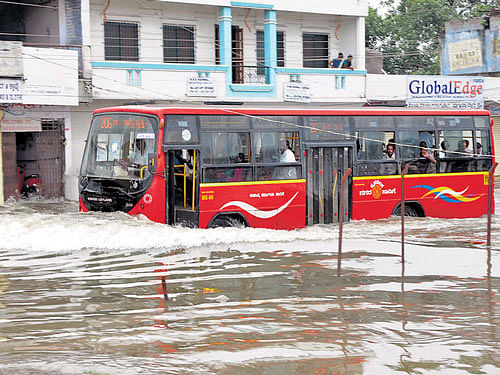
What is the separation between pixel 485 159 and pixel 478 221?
1795 mm

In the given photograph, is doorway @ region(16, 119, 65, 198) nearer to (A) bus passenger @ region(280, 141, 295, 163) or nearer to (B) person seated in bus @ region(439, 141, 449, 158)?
(A) bus passenger @ region(280, 141, 295, 163)

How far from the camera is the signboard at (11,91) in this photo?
20.3 m

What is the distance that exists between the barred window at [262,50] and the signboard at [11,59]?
897 cm

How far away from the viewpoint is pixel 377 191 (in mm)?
16812

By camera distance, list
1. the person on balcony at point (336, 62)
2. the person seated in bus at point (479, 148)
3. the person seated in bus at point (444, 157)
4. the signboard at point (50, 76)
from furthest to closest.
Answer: the person on balcony at point (336, 62) → the signboard at point (50, 76) → the person seated in bus at point (479, 148) → the person seated in bus at point (444, 157)

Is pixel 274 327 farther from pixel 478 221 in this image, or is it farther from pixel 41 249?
pixel 478 221

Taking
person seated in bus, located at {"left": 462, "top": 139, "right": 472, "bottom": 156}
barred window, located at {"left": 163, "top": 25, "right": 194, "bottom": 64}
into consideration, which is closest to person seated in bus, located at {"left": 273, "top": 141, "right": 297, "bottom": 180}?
person seated in bus, located at {"left": 462, "top": 139, "right": 472, "bottom": 156}

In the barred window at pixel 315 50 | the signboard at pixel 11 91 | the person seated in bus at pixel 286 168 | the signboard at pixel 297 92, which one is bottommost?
the person seated in bus at pixel 286 168

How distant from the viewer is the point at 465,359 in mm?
6734

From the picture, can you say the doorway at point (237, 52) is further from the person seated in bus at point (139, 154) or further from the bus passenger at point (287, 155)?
the person seated in bus at point (139, 154)

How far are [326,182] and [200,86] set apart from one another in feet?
31.2

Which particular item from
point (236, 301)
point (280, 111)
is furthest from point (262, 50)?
point (236, 301)

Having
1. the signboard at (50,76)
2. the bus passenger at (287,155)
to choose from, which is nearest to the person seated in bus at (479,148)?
the bus passenger at (287,155)

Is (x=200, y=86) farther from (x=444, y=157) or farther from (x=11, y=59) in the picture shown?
(x=444, y=157)
